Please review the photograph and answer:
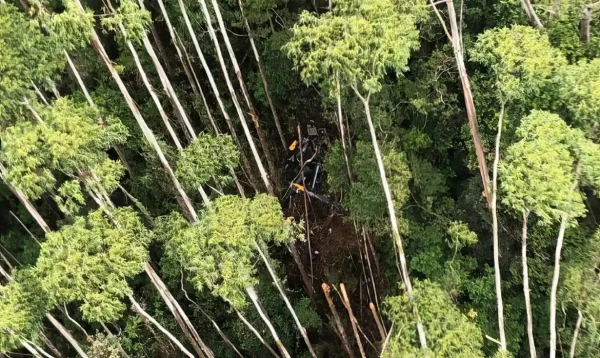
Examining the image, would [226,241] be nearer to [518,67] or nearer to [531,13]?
[518,67]

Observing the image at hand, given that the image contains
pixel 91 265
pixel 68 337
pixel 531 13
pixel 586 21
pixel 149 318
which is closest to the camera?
pixel 91 265

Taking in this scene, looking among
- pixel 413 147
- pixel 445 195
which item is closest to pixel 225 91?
pixel 413 147

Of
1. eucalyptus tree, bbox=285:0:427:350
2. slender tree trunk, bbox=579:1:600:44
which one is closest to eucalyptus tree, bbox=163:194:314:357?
eucalyptus tree, bbox=285:0:427:350

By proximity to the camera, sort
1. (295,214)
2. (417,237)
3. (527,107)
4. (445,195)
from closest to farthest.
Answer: (527,107) → (417,237) → (445,195) → (295,214)

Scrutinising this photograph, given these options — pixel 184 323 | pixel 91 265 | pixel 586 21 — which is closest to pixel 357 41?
pixel 586 21

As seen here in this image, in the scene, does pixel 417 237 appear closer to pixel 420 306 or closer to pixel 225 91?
pixel 420 306
